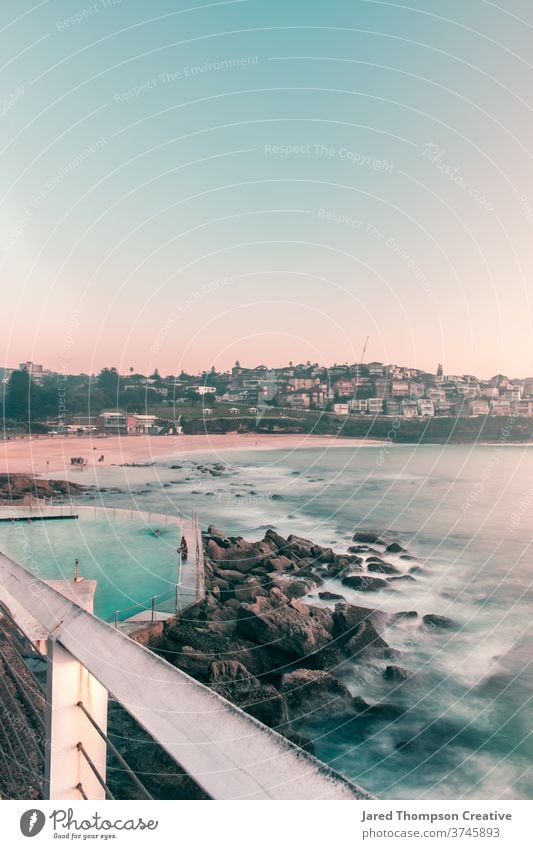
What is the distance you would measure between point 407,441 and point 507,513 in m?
27.7

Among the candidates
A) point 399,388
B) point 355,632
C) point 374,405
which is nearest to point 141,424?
point 374,405

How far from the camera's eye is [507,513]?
25406mm

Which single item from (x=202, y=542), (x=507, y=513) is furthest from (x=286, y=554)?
(x=507, y=513)

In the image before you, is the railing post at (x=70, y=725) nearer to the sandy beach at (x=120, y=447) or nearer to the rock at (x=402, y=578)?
the rock at (x=402, y=578)

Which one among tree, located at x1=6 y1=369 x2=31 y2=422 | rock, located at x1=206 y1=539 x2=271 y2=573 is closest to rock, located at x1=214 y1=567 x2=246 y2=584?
rock, located at x1=206 y1=539 x2=271 y2=573

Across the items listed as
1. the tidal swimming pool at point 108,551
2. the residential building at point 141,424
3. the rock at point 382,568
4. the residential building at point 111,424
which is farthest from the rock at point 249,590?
the residential building at point 141,424

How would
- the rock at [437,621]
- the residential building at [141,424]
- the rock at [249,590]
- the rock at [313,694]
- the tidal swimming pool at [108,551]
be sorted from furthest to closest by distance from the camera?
1. the residential building at [141,424]
2. the rock at [437,621]
3. the rock at [249,590]
4. the tidal swimming pool at [108,551]
5. the rock at [313,694]

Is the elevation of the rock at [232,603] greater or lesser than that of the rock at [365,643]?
greater

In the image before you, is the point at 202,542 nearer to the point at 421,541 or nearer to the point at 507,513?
the point at 421,541

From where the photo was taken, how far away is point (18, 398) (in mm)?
33156

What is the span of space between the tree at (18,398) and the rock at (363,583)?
2509 centimetres

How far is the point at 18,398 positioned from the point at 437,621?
27955 mm

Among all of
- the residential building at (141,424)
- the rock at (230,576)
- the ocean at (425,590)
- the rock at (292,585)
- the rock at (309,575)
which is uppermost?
the residential building at (141,424)

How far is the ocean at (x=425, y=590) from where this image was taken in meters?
6.81
